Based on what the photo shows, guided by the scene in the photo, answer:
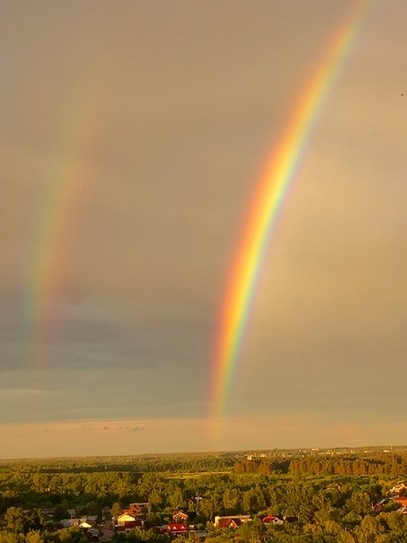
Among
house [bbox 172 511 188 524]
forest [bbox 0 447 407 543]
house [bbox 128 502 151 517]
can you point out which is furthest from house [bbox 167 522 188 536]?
house [bbox 128 502 151 517]

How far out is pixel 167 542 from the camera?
2705 cm

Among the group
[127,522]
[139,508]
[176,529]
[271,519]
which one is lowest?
[176,529]

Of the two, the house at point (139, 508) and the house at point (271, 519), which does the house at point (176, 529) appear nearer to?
the house at point (271, 519)

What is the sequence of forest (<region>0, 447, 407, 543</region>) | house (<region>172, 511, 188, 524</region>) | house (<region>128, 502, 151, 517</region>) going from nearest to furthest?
forest (<region>0, 447, 407, 543</region>) → house (<region>172, 511, 188, 524</region>) → house (<region>128, 502, 151, 517</region>)

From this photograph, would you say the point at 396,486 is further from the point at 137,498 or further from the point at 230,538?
the point at 230,538

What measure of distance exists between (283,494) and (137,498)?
10.7 m

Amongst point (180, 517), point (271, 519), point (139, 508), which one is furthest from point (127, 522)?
point (139, 508)

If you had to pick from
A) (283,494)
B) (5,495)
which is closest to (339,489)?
(283,494)

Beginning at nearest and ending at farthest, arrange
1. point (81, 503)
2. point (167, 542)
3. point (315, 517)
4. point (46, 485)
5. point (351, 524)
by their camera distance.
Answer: point (167, 542) < point (351, 524) < point (315, 517) < point (81, 503) < point (46, 485)

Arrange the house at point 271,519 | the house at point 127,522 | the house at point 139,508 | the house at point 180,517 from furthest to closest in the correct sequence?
the house at point 139,508, the house at point 180,517, the house at point 127,522, the house at point 271,519

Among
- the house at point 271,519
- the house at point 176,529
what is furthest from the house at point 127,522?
the house at point 271,519

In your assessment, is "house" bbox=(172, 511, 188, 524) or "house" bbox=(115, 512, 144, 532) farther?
"house" bbox=(172, 511, 188, 524)

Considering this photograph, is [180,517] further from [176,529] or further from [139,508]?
[139,508]

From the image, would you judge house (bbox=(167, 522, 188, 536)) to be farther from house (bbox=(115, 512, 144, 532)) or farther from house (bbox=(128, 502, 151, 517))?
house (bbox=(128, 502, 151, 517))
